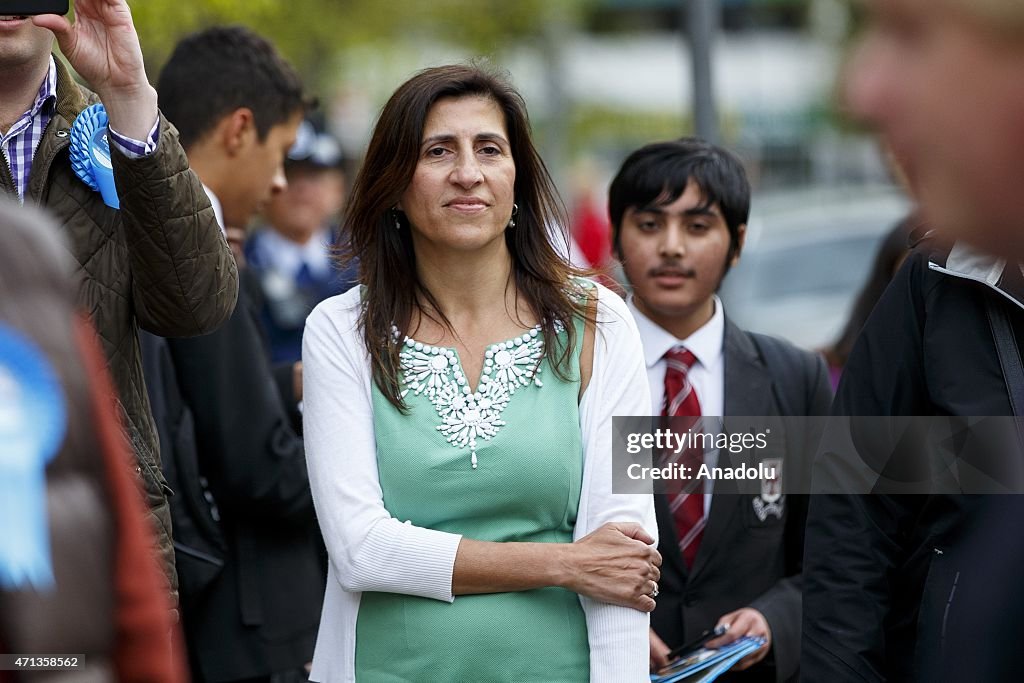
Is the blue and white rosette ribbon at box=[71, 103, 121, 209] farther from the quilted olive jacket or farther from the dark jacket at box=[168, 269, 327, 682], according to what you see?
the dark jacket at box=[168, 269, 327, 682]

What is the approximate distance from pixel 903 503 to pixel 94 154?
6.21 ft

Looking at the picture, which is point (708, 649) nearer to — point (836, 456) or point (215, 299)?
point (836, 456)

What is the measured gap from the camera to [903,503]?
10.3ft

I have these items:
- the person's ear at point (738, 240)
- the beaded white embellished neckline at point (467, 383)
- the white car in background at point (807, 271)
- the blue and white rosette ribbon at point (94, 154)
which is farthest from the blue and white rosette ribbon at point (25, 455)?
the white car in background at point (807, 271)

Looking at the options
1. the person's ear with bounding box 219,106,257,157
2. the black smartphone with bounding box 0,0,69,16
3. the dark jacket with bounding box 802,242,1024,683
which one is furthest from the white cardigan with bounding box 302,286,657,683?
the person's ear with bounding box 219,106,257,157

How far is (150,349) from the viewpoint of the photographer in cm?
390

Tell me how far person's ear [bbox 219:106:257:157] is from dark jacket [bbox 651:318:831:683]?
1.69m

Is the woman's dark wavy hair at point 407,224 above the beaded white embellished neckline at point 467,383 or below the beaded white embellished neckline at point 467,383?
above

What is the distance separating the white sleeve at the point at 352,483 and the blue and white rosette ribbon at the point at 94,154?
577 millimetres

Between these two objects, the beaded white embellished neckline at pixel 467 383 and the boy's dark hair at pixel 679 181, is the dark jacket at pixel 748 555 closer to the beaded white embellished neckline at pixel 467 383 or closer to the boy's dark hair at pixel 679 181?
the boy's dark hair at pixel 679 181

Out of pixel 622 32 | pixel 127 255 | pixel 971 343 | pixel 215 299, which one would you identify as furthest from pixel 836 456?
pixel 622 32

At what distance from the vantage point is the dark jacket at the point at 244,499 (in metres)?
3.95

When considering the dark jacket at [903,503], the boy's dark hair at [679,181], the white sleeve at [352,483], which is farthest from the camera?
the boy's dark hair at [679,181]

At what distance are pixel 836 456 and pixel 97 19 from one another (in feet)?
6.10
